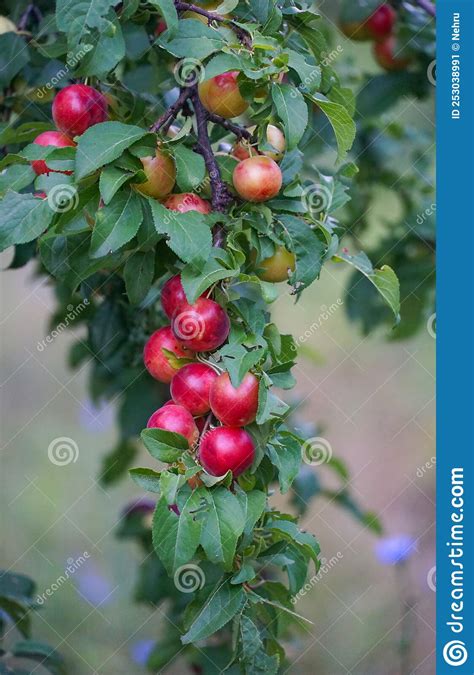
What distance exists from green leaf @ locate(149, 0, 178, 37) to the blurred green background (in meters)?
0.87

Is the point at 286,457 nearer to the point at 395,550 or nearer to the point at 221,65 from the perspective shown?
the point at 221,65

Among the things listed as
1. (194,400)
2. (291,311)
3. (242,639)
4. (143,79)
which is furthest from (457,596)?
(291,311)

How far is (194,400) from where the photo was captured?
0.79 meters

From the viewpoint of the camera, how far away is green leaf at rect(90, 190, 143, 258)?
75 cm

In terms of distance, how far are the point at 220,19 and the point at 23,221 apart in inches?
10.0

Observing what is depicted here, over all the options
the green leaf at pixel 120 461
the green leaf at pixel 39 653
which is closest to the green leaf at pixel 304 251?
the green leaf at pixel 39 653

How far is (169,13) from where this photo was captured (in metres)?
0.76

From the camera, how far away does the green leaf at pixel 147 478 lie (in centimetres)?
75

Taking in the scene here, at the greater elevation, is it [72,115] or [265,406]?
[72,115]

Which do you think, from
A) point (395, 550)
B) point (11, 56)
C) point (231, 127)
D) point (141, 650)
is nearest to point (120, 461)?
point (141, 650)

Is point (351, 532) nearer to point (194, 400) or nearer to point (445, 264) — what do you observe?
point (445, 264)

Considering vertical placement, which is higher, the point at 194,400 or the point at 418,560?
the point at 194,400

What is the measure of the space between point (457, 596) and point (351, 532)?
141 centimetres

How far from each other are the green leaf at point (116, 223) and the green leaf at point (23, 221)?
0.05 m
